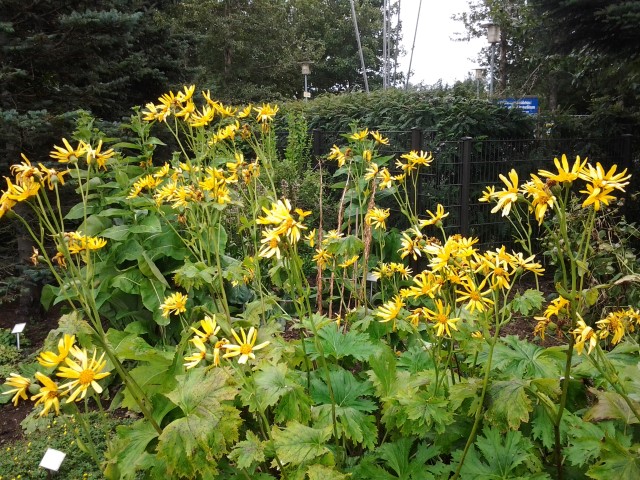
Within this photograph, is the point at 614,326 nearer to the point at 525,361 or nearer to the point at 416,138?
the point at 525,361

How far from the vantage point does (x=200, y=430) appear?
135 cm

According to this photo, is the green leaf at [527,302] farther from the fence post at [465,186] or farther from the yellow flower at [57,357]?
the fence post at [465,186]

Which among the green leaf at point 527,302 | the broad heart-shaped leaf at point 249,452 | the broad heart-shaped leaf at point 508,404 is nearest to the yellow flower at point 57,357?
the broad heart-shaped leaf at point 249,452

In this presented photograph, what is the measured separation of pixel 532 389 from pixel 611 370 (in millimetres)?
195

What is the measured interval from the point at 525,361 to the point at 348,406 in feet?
1.84

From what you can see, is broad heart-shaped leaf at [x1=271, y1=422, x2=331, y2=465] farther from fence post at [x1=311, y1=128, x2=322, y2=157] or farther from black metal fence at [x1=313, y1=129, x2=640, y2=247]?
→ fence post at [x1=311, y1=128, x2=322, y2=157]

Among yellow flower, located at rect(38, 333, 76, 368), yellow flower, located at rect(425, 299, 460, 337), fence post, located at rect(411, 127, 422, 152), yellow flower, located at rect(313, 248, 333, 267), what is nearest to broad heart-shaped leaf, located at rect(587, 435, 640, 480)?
yellow flower, located at rect(425, 299, 460, 337)

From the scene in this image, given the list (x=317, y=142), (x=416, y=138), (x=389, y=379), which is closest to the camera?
(x=389, y=379)

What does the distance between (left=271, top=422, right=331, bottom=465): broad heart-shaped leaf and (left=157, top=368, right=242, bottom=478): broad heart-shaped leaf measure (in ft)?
0.41

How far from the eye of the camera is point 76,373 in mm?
1195

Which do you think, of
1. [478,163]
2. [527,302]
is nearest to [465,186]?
[478,163]

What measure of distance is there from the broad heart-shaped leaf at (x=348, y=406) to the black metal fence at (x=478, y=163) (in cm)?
361

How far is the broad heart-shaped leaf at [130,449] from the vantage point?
1684 mm

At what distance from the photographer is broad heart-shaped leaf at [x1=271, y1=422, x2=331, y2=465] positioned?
4.61 feet
